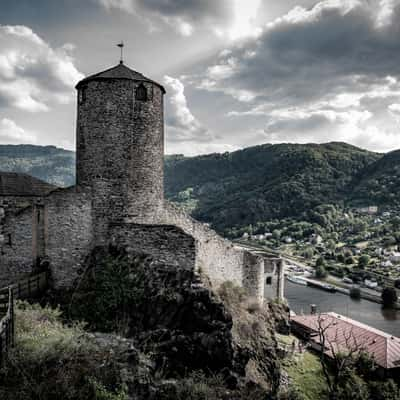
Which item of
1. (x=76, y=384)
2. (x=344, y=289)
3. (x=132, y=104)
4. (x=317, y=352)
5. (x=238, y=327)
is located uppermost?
(x=132, y=104)

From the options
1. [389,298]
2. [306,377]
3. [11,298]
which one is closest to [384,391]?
[306,377]

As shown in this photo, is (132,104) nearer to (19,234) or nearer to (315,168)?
(19,234)

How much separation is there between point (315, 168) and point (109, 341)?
19591 cm

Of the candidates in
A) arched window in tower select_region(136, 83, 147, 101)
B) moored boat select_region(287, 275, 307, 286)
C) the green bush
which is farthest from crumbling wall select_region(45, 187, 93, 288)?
moored boat select_region(287, 275, 307, 286)

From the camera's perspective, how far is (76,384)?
30.8 feet

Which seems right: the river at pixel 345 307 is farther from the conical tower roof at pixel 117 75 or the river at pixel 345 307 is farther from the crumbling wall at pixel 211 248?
the conical tower roof at pixel 117 75

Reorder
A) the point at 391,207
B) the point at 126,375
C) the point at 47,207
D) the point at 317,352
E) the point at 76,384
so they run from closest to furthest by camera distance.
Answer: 1. the point at 76,384
2. the point at 126,375
3. the point at 47,207
4. the point at 317,352
5. the point at 391,207

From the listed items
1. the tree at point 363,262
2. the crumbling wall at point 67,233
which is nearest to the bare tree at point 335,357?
the crumbling wall at point 67,233

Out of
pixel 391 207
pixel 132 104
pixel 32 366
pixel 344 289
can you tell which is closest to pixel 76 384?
pixel 32 366

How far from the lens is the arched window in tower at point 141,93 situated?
1628 cm

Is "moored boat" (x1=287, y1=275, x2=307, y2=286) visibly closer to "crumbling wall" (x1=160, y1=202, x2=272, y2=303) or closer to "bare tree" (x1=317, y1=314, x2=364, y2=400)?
"bare tree" (x1=317, y1=314, x2=364, y2=400)

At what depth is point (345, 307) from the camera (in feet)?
225

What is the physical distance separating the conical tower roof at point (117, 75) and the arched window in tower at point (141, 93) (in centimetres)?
31

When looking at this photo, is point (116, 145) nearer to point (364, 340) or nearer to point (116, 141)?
point (116, 141)
